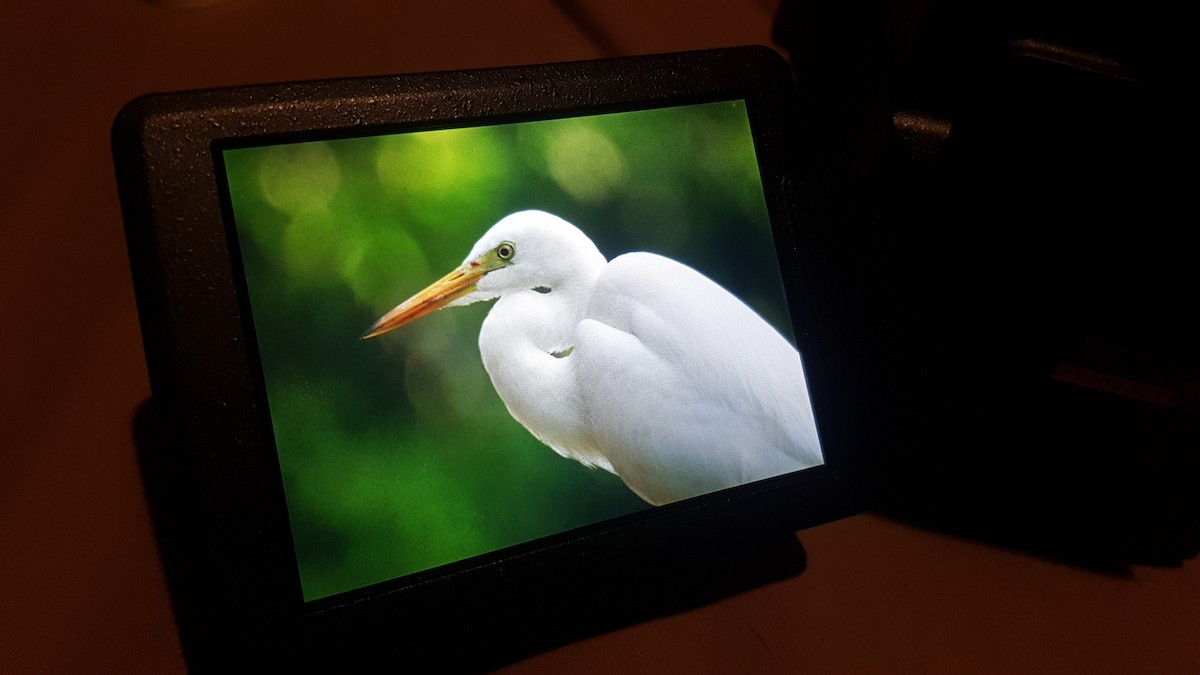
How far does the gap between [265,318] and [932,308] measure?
446 millimetres

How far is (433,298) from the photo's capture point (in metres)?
0.51

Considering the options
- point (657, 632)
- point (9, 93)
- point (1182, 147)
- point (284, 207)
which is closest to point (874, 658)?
point (657, 632)

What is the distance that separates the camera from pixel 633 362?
1.79ft

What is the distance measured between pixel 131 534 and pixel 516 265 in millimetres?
330

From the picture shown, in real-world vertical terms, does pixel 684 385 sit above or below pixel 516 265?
below

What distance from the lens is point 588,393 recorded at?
0.53 metres

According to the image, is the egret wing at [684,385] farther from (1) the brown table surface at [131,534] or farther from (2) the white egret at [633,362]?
(1) the brown table surface at [131,534]

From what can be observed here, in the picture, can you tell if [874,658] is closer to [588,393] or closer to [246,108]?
[588,393]

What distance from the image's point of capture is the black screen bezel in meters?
0.45

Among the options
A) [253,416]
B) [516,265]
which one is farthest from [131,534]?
[516,265]

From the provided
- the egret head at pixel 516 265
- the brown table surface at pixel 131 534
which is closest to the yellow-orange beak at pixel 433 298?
the egret head at pixel 516 265

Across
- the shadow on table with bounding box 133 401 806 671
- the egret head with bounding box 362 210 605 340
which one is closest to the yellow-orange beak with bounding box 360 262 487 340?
the egret head with bounding box 362 210 605 340

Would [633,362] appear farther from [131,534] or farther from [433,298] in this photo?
[131,534]

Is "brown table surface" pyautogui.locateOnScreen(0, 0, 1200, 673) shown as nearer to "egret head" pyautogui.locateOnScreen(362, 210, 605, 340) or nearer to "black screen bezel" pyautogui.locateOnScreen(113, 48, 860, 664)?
"black screen bezel" pyautogui.locateOnScreen(113, 48, 860, 664)
